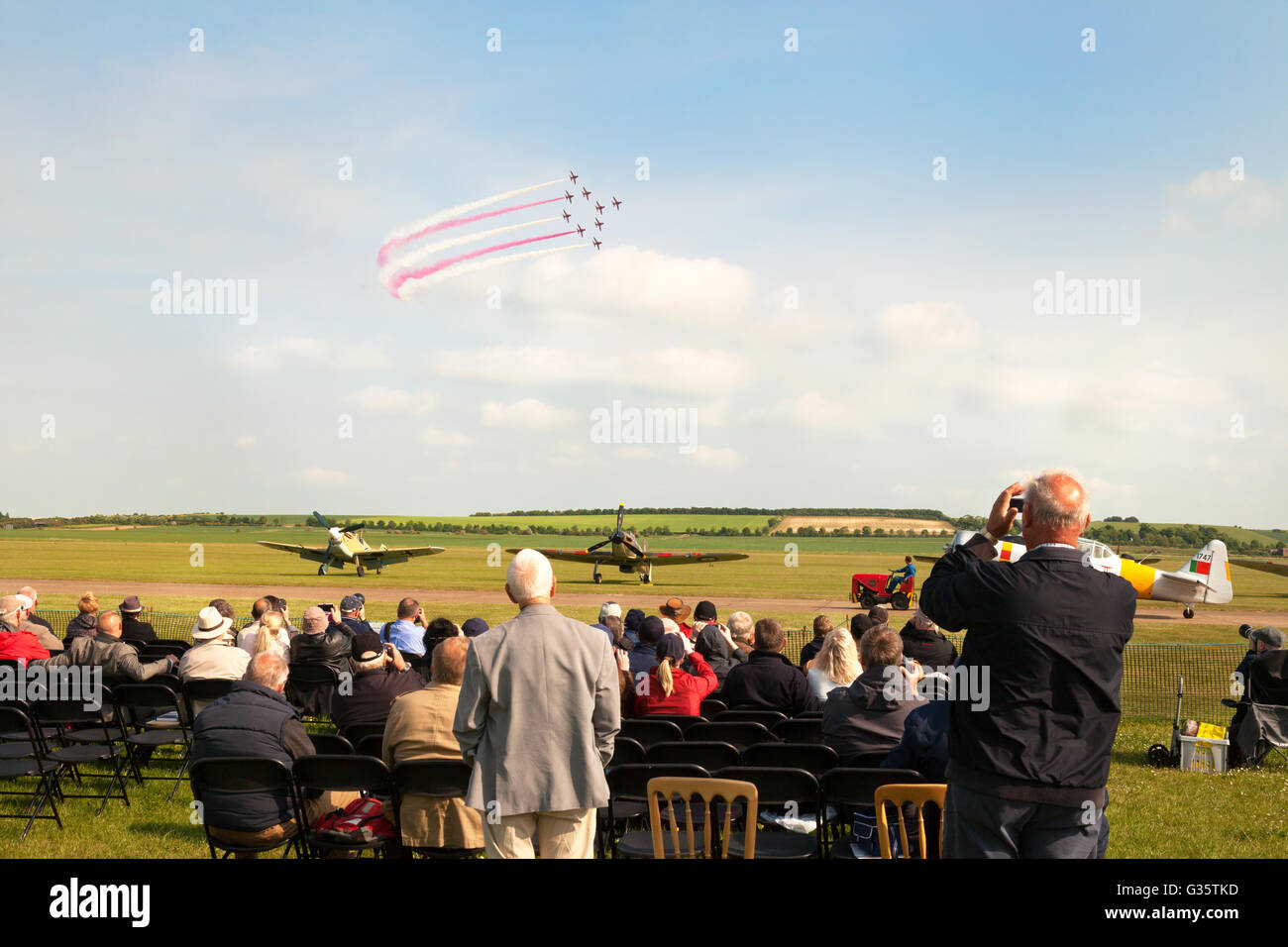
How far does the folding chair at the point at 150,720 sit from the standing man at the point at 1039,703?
579 cm

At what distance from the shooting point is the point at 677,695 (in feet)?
22.5

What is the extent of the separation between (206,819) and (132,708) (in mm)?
3879

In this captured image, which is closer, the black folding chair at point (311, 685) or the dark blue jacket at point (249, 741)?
the dark blue jacket at point (249, 741)

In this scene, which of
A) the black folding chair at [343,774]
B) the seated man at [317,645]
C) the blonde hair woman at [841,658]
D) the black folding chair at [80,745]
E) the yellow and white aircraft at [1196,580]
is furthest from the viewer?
the yellow and white aircraft at [1196,580]

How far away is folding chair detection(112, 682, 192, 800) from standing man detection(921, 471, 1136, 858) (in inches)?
228

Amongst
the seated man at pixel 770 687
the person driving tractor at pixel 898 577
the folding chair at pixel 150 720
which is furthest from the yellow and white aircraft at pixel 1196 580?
the folding chair at pixel 150 720

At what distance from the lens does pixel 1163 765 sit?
8633 millimetres

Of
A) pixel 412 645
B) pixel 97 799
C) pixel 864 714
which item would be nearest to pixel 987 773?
pixel 864 714

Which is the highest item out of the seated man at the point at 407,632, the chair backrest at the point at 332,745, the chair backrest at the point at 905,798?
the chair backrest at the point at 905,798

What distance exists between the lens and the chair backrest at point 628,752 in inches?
194

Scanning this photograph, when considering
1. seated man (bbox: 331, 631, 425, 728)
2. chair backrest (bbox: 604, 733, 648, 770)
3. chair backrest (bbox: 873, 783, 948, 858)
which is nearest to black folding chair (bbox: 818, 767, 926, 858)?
chair backrest (bbox: 873, 783, 948, 858)

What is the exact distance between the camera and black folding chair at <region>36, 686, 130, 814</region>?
6.50 meters

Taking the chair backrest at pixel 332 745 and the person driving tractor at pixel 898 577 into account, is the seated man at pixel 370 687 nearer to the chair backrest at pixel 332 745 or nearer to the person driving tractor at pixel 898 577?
the chair backrest at pixel 332 745
